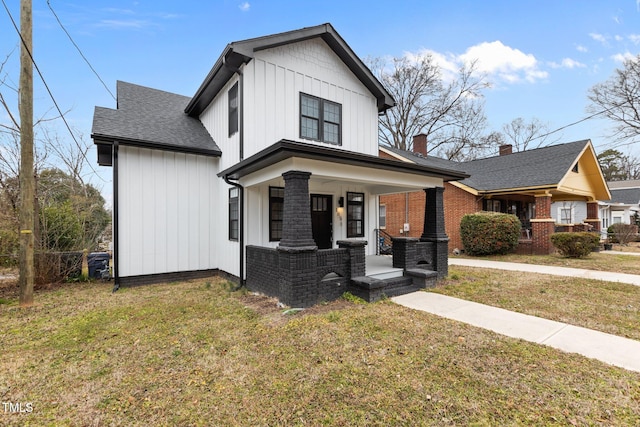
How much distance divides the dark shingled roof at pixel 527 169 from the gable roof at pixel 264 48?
648 centimetres

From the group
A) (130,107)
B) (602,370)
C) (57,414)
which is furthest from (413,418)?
(130,107)

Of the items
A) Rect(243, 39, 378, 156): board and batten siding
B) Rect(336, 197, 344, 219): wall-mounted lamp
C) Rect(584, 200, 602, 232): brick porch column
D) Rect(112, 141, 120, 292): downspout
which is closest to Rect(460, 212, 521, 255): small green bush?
Rect(243, 39, 378, 156): board and batten siding

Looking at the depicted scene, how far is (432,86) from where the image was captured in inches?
944

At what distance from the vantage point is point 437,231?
24.6 ft

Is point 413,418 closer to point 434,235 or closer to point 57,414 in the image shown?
point 57,414

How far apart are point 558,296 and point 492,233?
21.1 ft

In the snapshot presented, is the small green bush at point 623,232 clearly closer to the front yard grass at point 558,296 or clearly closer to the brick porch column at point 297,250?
the front yard grass at point 558,296

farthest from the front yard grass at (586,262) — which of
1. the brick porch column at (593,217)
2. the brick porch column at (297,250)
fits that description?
the brick porch column at (297,250)

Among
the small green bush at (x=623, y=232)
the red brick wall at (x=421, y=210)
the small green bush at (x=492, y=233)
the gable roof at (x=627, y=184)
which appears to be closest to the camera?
the small green bush at (x=492, y=233)

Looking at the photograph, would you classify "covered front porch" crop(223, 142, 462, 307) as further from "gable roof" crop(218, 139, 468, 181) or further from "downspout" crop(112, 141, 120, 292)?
"downspout" crop(112, 141, 120, 292)

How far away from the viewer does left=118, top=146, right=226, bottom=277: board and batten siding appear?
7.34 metres

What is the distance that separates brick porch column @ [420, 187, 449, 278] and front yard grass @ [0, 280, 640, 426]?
2892 mm

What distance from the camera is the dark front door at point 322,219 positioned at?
27.1 feet

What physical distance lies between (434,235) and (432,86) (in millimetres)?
20803
